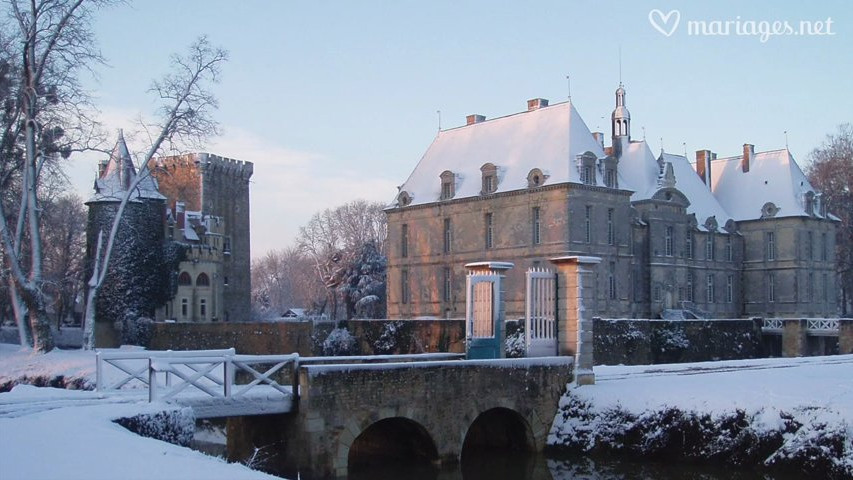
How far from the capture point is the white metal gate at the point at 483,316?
2248cm

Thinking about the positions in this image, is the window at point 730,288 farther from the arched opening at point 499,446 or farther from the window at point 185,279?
the arched opening at point 499,446

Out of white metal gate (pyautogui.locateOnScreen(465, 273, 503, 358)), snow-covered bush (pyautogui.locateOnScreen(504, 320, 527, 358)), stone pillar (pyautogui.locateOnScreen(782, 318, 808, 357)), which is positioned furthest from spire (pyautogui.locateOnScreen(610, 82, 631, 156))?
white metal gate (pyautogui.locateOnScreen(465, 273, 503, 358))

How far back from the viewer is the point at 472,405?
20219 mm

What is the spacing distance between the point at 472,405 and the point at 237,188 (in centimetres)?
5008

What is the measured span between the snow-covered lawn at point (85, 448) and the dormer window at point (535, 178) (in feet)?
104

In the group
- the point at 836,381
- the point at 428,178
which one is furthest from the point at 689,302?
the point at 836,381

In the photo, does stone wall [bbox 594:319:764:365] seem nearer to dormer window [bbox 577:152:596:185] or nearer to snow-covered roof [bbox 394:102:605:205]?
dormer window [bbox 577:152:596:185]

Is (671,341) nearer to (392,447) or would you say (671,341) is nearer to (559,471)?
(559,471)

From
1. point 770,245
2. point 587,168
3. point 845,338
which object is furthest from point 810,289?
point 587,168

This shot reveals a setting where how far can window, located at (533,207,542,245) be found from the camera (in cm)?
4494

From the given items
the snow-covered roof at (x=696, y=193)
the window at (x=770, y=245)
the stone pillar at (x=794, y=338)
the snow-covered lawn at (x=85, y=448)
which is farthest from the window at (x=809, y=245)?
the snow-covered lawn at (x=85, y=448)

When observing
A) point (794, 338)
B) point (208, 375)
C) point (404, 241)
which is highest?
point (404, 241)

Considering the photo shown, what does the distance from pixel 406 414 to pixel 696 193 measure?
39375mm

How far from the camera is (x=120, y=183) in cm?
4253
